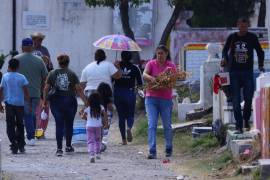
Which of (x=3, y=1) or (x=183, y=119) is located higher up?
(x=3, y=1)

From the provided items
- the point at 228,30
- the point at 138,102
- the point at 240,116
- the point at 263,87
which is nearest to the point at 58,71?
the point at 240,116

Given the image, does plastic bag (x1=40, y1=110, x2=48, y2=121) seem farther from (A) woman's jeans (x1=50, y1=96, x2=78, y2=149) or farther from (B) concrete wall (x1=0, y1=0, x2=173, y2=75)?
(B) concrete wall (x1=0, y1=0, x2=173, y2=75)

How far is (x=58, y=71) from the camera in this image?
16047 mm

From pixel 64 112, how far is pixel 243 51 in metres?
3.02

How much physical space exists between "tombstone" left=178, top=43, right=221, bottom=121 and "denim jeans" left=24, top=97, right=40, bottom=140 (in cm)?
391

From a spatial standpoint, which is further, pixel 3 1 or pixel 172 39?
pixel 3 1

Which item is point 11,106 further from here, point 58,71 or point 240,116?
point 240,116

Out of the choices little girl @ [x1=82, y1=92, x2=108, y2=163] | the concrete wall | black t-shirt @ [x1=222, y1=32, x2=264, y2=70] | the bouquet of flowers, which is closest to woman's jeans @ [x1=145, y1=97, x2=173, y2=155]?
the bouquet of flowers

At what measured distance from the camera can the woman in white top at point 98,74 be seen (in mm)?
17094

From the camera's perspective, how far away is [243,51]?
582 inches


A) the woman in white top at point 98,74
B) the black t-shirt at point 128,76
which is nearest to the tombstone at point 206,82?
the black t-shirt at point 128,76

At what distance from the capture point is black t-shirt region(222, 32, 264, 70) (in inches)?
581

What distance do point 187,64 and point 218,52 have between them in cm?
548

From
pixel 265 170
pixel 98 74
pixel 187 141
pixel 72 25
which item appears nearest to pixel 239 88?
pixel 187 141
